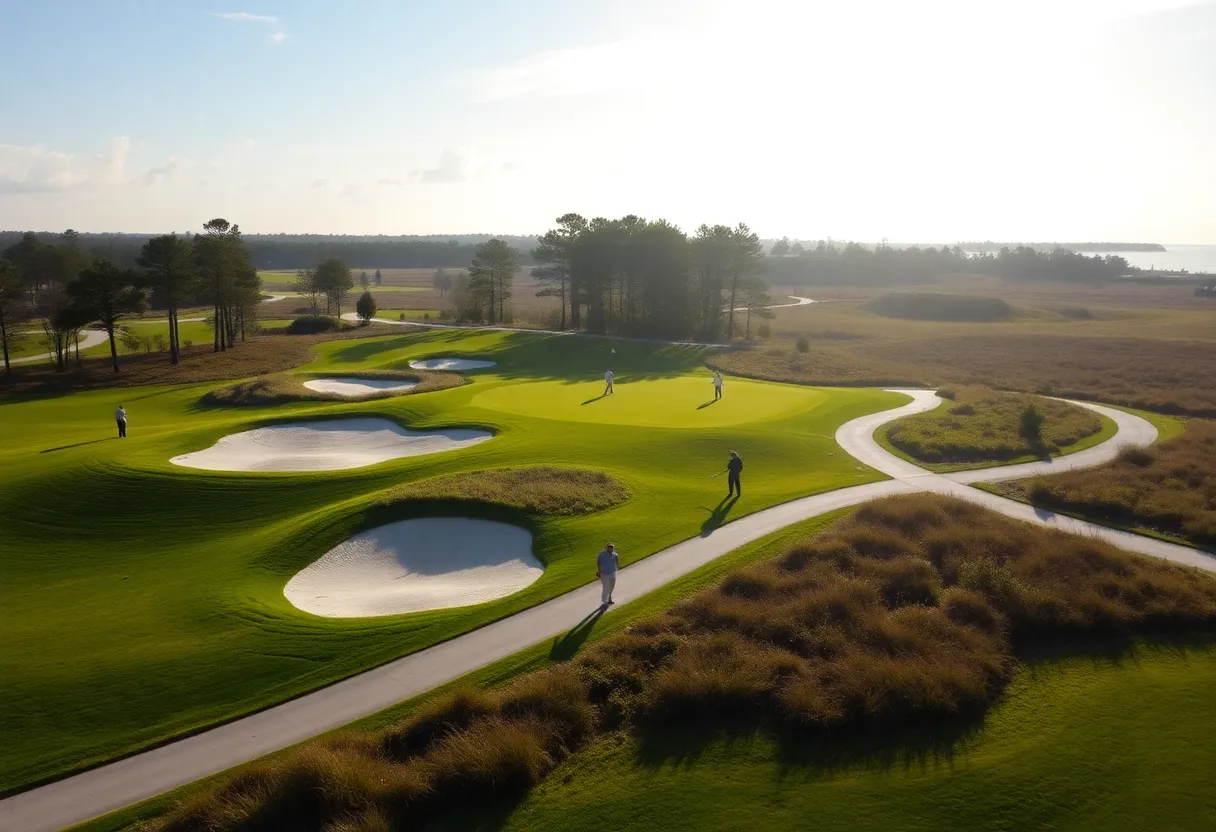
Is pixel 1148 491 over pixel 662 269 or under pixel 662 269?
under

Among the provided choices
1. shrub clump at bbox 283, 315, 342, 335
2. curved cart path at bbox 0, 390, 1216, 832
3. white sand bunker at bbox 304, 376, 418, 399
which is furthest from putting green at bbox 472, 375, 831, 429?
shrub clump at bbox 283, 315, 342, 335

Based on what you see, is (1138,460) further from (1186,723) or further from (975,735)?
(975,735)

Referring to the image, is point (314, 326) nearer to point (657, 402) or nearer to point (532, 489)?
point (657, 402)

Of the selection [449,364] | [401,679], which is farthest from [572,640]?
[449,364]

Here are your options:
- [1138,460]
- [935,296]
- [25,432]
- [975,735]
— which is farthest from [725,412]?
[935,296]

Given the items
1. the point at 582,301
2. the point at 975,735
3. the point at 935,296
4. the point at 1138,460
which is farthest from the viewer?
the point at 935,296

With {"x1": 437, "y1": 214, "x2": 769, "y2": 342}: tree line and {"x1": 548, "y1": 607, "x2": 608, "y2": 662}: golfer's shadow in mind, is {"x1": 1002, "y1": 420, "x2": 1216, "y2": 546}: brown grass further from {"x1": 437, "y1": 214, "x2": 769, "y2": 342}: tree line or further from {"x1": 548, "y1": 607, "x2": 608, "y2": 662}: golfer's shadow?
{"x1": 437, "y1": 214, "x2": 769, "y2": 342}: tree line
